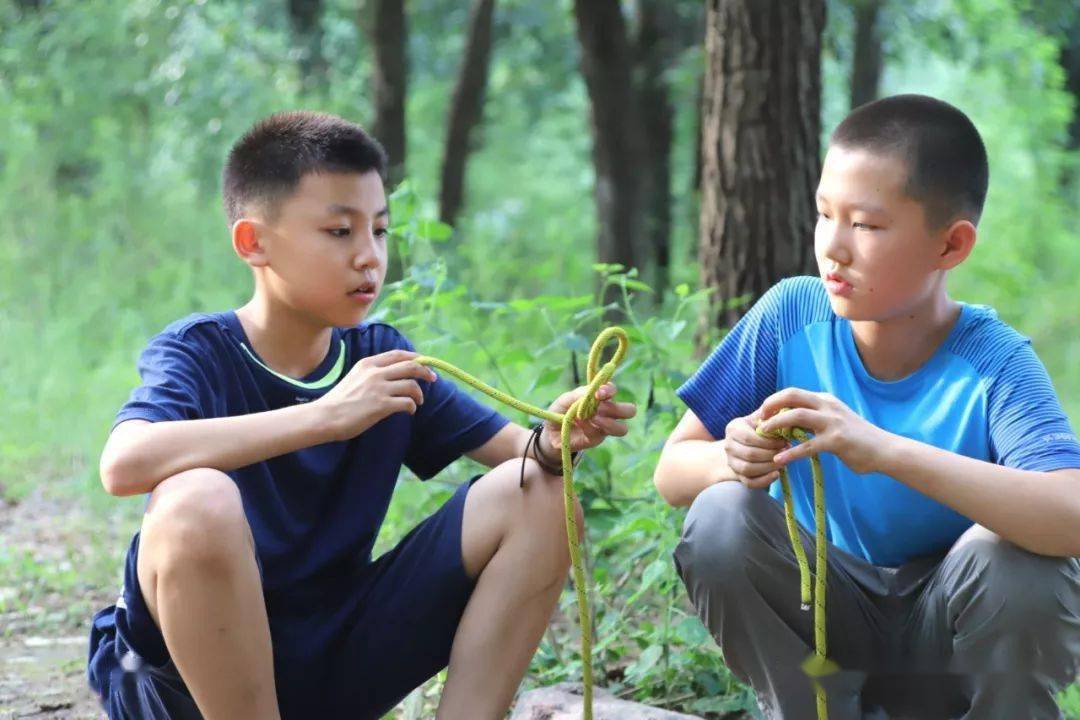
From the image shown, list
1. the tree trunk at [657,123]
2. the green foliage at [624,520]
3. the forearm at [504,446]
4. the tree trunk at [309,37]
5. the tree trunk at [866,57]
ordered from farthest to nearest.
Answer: the tree trunk at [309,37] → the tree trunk at [657,123] → the tree trunk at [866,57] → the green foliage at [624,520] → the forearm at [504,446]

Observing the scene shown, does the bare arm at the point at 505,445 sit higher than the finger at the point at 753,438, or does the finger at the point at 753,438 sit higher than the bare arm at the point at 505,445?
the finger at the point at 753,438

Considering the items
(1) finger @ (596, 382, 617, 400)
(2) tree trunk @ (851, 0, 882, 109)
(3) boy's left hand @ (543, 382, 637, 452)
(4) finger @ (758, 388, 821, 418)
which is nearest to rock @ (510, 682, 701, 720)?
(3) boy's left hand @ (543, 382, 637, 452)

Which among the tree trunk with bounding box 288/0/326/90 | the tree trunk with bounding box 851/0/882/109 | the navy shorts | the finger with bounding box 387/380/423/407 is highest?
the tree trunk with bounding box 288/0/326/90

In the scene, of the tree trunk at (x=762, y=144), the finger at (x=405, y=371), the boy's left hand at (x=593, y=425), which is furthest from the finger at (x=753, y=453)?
the tree trunk at (x=762, y=144)

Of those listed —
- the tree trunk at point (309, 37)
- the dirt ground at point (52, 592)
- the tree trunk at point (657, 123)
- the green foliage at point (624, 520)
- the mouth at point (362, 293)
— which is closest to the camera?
the mouth at point (362, 293)

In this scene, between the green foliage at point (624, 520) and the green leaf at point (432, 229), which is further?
the green leaf at point (432, 229)

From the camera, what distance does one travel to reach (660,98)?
11719mm

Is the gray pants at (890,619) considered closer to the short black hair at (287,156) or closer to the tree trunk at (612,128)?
the short black hair at (287,156)

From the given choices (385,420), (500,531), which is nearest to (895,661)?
(500,531)

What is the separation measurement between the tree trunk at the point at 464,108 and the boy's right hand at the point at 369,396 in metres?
9.08

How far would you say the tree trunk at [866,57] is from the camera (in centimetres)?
1013

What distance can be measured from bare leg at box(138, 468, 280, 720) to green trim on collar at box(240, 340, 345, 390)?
43 cm

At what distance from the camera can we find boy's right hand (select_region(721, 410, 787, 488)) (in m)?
2.40

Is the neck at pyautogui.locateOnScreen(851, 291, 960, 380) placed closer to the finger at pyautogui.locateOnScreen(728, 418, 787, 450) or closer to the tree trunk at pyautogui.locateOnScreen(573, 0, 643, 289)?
the finger at pyautogui.locateOnScreen(728, 418, 787, 450)
